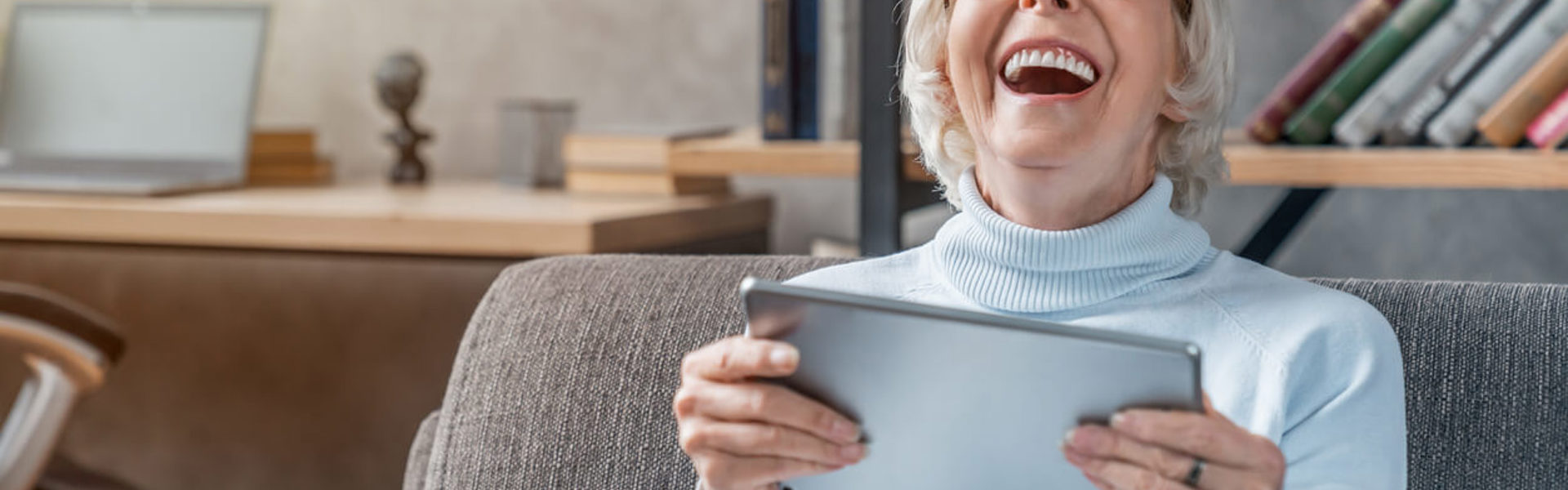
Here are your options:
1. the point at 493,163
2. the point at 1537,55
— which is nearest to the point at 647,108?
the point at 493,163

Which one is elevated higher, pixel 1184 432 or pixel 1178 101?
pixel 1178 101

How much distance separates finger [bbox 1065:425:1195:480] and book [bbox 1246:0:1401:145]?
1.07 meters

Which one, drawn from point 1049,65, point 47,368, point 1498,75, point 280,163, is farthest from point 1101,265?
point 280,163

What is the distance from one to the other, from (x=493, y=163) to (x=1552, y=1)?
158 centimetres

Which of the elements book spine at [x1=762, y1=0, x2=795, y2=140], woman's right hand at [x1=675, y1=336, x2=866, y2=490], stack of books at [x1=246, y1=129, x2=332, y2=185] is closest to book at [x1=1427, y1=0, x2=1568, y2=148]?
book spine at [x1=762, y1=0, x2=795, y2=140]

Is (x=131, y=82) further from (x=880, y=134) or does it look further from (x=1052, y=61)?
(x=1052, y=61)

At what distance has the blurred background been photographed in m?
2.08

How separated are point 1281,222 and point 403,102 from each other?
1.29 metres

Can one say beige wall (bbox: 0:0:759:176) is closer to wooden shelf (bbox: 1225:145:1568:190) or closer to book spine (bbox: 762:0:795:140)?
book spine (bbox: 762:0:795:140)

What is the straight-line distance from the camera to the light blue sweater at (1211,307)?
2.70ft

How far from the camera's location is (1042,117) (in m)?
0.89

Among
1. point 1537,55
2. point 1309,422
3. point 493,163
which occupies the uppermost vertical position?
point 1537,55

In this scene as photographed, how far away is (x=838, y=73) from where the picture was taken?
75.1 inches

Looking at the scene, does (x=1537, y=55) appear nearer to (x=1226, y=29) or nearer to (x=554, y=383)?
(x=1226, y=29)
